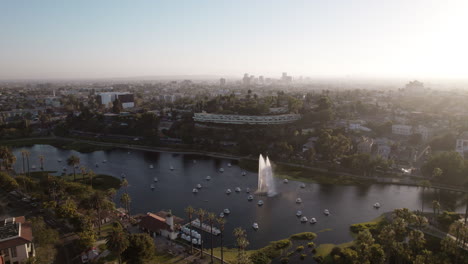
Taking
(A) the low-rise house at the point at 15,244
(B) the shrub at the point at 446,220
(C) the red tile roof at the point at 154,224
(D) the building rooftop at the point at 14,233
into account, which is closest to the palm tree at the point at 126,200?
(C) the red tile roof at the point at 154,224

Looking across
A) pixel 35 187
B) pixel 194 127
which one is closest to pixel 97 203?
pixel 35 187

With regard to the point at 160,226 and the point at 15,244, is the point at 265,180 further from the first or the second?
the point at 15,244

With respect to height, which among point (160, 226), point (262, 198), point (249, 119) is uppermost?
point (249, 119)

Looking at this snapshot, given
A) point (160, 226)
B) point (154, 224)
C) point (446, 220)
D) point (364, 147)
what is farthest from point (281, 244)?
point (364, 147)

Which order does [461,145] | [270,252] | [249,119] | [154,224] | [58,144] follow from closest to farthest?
[270,252] → [154,224] → [461,145] → [58,144] → [249,119]

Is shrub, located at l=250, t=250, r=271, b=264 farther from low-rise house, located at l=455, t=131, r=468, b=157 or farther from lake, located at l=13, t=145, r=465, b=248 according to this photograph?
low-rise house, located at l=455, t=131, r=468, b=157

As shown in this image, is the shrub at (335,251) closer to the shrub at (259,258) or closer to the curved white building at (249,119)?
the shrub at (259,258)
